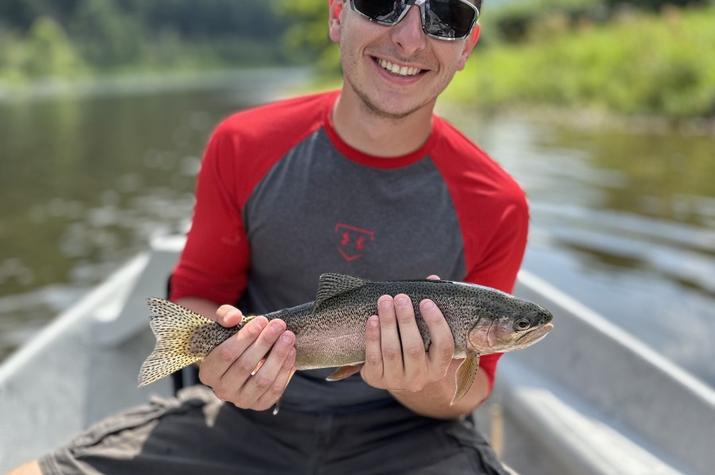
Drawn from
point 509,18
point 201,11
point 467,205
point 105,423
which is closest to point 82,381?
point 105,423

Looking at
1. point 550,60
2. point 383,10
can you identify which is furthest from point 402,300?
point 550,60

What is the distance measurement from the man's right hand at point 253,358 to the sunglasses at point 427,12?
1.17 meters

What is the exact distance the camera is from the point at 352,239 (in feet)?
9.40

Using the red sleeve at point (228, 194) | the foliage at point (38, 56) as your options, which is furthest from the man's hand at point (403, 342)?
the foliage at point (38, 56)

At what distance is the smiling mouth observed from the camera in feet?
8.93

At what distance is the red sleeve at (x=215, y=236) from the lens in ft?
9.73

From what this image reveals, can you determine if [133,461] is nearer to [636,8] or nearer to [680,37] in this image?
[680,37]

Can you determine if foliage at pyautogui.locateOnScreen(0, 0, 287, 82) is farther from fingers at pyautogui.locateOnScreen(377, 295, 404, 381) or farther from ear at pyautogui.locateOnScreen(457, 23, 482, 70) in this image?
fingers at pyautogui.locateOnScreen(377, 295, 404, 381)

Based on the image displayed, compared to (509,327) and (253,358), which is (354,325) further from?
(509,327)

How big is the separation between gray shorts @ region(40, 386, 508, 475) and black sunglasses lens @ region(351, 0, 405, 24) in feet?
4.95

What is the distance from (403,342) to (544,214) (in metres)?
10.5

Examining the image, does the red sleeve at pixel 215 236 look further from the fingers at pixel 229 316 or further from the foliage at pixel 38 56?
the foliage at pixel 38 56

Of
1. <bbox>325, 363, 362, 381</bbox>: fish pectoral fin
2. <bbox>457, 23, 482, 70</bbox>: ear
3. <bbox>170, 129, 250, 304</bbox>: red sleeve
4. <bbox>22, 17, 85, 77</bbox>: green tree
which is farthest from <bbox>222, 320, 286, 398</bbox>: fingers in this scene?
<bbox>22, 17, 85, 77</bbox>: green tree

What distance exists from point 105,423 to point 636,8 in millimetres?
40015
